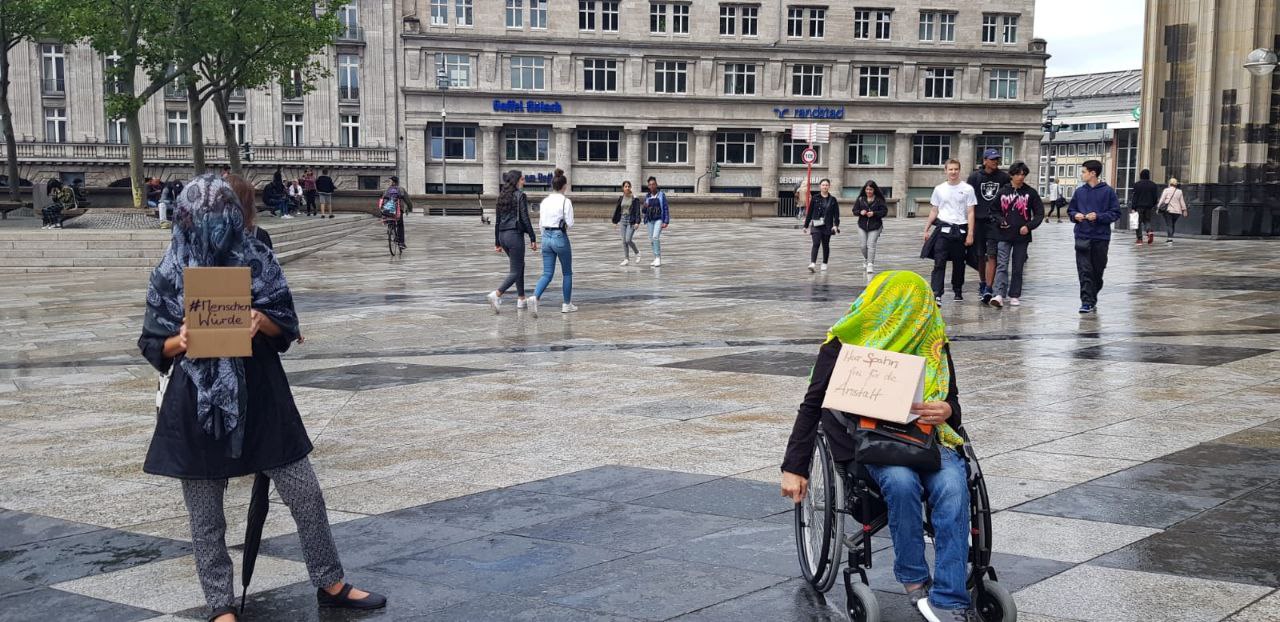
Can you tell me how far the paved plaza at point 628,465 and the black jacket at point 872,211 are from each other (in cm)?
455

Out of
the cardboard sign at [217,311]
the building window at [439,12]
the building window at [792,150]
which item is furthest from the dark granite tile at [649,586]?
the building window at [792,150]

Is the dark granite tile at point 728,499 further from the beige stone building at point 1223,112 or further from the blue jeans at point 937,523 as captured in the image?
the beige stone building at point 1223,112

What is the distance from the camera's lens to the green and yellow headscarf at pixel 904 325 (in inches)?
169

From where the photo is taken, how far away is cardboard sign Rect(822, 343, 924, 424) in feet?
13.6

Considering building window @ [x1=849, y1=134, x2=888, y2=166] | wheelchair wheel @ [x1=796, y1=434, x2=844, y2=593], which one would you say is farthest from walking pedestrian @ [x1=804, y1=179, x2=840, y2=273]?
building window @ [x1=849, y1=134, x2=888, y2=166]

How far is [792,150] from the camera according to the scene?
229ft

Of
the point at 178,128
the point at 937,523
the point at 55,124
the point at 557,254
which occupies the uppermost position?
the point at 55,124

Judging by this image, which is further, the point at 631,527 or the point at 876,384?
the point at 631,527

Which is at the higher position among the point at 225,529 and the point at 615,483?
the point at 225,529

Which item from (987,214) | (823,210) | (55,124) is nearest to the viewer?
(987,214)

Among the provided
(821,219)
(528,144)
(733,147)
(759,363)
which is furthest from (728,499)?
(733,147)

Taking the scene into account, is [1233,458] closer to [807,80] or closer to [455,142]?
[455,142]

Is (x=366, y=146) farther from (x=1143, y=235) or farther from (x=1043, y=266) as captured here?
(x=1043, y=266)

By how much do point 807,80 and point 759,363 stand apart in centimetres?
5986
